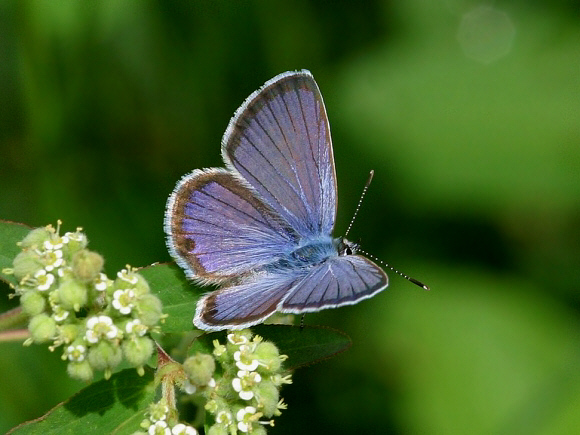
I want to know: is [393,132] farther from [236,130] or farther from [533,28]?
[236,130]

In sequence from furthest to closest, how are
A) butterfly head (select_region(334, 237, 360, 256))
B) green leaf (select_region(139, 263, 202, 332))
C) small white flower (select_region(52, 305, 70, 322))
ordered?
1. butterfly head (select_region(334, 237, 360, 256))
2. green leaf (select_region(139, 263, 202, 332))
3. small white flower (select_region(52, 305, 70, 322))

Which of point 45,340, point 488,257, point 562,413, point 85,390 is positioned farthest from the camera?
point 488,257

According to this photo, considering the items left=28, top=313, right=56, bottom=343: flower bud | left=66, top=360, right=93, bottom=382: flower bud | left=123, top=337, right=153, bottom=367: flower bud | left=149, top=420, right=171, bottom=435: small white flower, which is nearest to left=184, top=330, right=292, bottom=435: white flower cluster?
left=149, top=420, right=171, bottom=435: small white flower

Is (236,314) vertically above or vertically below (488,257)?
above

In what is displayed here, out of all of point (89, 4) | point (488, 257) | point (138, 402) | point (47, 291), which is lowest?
point (488, 257)

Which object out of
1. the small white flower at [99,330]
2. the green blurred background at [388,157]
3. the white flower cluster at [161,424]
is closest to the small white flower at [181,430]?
the white flower cluster at [161,424]

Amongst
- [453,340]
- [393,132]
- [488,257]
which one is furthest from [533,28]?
[453,340]

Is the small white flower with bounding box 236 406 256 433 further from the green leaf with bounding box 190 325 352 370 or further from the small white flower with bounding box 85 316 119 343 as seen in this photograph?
the small white flower with bounding box 85 316 119 343

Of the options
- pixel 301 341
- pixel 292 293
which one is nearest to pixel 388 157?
pixel 301 341
